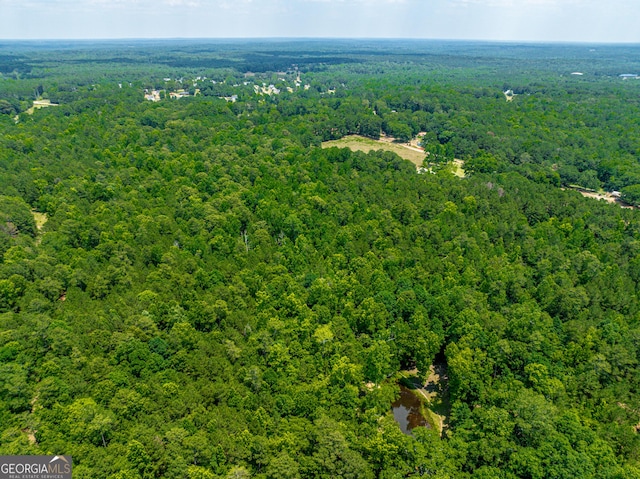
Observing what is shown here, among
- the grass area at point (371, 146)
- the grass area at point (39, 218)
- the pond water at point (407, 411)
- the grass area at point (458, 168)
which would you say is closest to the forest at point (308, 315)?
the grass area at point (39, 218)

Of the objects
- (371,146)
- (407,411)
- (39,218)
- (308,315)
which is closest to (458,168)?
(371,146)

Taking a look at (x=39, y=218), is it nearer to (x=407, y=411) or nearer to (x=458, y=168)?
(x=407, y=411)

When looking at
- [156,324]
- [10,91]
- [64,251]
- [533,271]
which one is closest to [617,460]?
[533,271]

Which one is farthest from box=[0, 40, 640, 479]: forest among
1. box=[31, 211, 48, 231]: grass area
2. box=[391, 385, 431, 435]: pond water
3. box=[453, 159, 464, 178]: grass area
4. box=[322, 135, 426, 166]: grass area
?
box=[322, 135, 426, 166]: grass area

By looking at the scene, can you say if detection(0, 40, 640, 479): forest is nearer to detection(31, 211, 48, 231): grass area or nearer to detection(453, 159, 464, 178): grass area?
detection(31, 211, 48, 231): grass area

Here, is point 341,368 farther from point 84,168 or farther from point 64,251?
point 84,168
